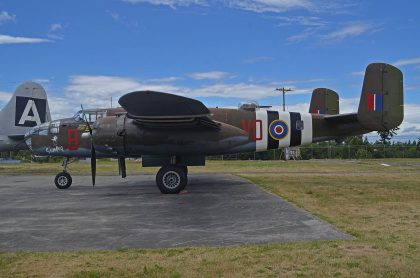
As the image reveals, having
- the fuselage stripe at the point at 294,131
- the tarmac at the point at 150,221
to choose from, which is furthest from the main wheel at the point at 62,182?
the fuselage stripe at the point at 294,131

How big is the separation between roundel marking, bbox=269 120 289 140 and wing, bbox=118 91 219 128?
2.67m

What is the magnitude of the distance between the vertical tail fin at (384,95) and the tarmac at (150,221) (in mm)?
4894

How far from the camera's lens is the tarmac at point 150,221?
6473 mm

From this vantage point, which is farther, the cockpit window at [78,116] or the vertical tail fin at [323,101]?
the vertical tail fin at [323,101]

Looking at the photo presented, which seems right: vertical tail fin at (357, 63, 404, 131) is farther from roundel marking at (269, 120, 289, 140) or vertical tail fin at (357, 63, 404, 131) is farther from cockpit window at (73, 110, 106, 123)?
cockpit window at (73, 110, 106, 123)

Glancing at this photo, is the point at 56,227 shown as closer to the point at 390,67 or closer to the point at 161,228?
the point at 161,228

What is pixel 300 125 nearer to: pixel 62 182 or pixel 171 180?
pixel 171 180

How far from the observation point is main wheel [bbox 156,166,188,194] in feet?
42.0

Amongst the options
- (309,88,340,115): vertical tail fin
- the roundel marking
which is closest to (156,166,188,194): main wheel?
the roundel marking

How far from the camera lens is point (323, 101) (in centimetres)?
1886

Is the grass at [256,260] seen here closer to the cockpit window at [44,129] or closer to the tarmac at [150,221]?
the tarmac at [150,221]

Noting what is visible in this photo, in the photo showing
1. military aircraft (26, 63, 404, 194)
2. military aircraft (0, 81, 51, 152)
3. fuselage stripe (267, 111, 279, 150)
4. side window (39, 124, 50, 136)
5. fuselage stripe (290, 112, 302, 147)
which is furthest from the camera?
military aircraft (0, 81, 51, 152)

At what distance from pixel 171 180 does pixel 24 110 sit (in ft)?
53.8

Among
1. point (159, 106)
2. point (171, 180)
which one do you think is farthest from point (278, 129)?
point (159, 106)
